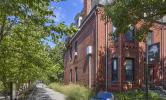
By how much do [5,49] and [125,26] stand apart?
765 cm

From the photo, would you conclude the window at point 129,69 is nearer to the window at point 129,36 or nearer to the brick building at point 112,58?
the brick building at point 112,58

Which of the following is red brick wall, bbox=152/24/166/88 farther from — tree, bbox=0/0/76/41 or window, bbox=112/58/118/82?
tree, bbox=0/0/76/41

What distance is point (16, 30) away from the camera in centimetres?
1318

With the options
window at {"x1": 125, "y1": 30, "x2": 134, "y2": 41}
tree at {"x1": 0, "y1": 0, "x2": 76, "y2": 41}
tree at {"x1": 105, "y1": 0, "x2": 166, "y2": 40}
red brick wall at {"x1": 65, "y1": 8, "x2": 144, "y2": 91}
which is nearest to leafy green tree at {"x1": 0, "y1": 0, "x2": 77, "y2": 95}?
tree at {"x1": 0, "y1": 0, "x2": 76, "y2": 41}

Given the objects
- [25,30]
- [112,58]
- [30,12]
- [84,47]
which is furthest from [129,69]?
[30,12]

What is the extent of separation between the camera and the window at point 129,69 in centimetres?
2908

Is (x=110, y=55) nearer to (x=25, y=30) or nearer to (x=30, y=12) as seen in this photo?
(x=25, y=30)

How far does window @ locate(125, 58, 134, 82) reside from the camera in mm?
29078

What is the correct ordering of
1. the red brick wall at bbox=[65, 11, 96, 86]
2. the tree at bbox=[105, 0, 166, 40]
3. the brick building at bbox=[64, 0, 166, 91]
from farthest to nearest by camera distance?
the red brick wall at bbox=[65, 11, 96, 86]
the brick building at bbox=[64, 0, 166, 91]
the tree at bbox=[105, 0, 166, 40]

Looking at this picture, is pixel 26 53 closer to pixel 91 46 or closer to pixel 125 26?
pixel 125 26

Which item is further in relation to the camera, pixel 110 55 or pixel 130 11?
pixel 110 55

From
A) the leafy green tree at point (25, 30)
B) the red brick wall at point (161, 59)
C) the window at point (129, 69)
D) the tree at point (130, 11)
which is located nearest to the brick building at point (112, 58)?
the window at point (129, 69)

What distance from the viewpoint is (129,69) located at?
96.3 ft

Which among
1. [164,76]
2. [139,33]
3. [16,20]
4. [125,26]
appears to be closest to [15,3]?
[16,20]
